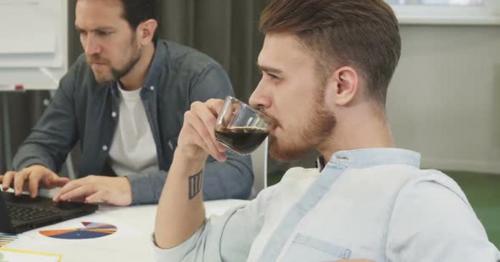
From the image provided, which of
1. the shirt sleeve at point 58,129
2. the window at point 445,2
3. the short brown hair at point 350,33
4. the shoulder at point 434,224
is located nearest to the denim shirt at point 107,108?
the shirt sleeve at point 58,129

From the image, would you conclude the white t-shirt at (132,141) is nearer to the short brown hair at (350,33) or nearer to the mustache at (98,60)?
the mustache at (98,60)

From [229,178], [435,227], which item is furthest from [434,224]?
[229,178]

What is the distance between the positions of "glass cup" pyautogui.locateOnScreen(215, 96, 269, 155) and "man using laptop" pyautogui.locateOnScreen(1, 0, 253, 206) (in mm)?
908

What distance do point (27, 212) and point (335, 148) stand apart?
0.86 meters

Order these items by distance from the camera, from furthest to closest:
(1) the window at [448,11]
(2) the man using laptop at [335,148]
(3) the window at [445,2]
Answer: (3) the window at [445,2]
(1) the window at [448,11]
(2) the man using laptop at [335,148]

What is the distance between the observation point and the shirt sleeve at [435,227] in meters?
0.83

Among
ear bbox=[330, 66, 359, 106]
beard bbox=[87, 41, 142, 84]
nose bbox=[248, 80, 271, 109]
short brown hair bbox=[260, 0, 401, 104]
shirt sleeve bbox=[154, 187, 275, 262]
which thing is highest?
short brown hair bbox=[260, 0, 401, 104]

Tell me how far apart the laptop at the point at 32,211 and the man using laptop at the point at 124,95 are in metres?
0.36

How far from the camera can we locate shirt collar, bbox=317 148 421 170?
104 cm

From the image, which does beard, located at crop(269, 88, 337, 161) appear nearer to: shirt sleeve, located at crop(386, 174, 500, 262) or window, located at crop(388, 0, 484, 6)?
shirt sleeve, located at crop(386, 174, 500, 262)

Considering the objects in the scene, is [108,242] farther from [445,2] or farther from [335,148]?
[445,2]

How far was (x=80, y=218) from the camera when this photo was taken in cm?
162

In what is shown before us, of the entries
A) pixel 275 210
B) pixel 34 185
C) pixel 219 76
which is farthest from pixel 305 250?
pixel 219 76

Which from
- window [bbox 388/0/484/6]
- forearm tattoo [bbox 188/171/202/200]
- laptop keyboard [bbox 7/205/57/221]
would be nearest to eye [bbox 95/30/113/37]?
laptop keyboard [bbox 7/205/57/221]
